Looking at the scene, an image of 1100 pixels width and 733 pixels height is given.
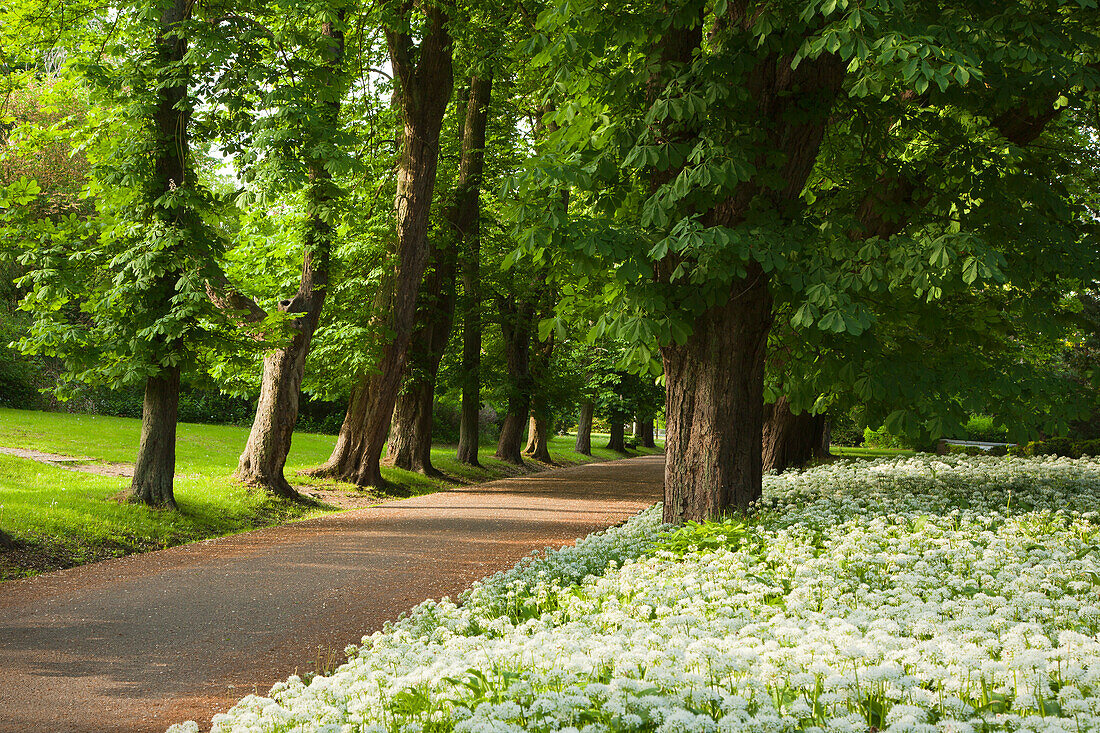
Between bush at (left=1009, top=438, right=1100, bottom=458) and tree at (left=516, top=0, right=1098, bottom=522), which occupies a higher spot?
tree at (left=516, top=0, right=1098, bottom=522)

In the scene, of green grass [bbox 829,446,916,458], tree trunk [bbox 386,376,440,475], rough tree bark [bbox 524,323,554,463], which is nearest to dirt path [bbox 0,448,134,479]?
tree trunk [bbox 386,376,440,475]

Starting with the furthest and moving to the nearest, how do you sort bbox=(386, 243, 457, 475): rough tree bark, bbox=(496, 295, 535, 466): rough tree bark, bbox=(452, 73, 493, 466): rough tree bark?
bbox=(496, 295, 535, 466): rough tree bark < bbox=(452, 73, 493, 466): rough tree bark < bbox=(386, 243, 457, 475): rough tree bark

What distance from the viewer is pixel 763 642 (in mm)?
4148

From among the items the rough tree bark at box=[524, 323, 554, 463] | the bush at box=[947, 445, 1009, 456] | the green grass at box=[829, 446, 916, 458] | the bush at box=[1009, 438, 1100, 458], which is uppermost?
the rough tree bark at box=[524, 323, 554, 463]

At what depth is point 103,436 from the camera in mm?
20188

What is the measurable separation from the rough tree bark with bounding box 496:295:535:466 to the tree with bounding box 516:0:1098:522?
1583 cm

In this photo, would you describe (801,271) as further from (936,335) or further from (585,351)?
(585,351)

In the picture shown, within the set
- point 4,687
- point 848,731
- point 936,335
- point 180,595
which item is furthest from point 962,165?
point 4,687

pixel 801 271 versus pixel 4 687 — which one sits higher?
pixel 801 271

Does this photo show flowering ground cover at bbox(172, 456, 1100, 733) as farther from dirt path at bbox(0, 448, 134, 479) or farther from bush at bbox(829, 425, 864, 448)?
bush at bbox(829, 425, 864, 448)

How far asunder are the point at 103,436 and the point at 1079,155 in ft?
71.1

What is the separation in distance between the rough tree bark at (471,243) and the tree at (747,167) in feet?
37.0

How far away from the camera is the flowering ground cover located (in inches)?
125

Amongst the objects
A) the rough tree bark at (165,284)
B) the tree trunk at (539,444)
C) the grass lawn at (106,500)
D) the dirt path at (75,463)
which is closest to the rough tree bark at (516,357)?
the tree trunk at (539,444)
